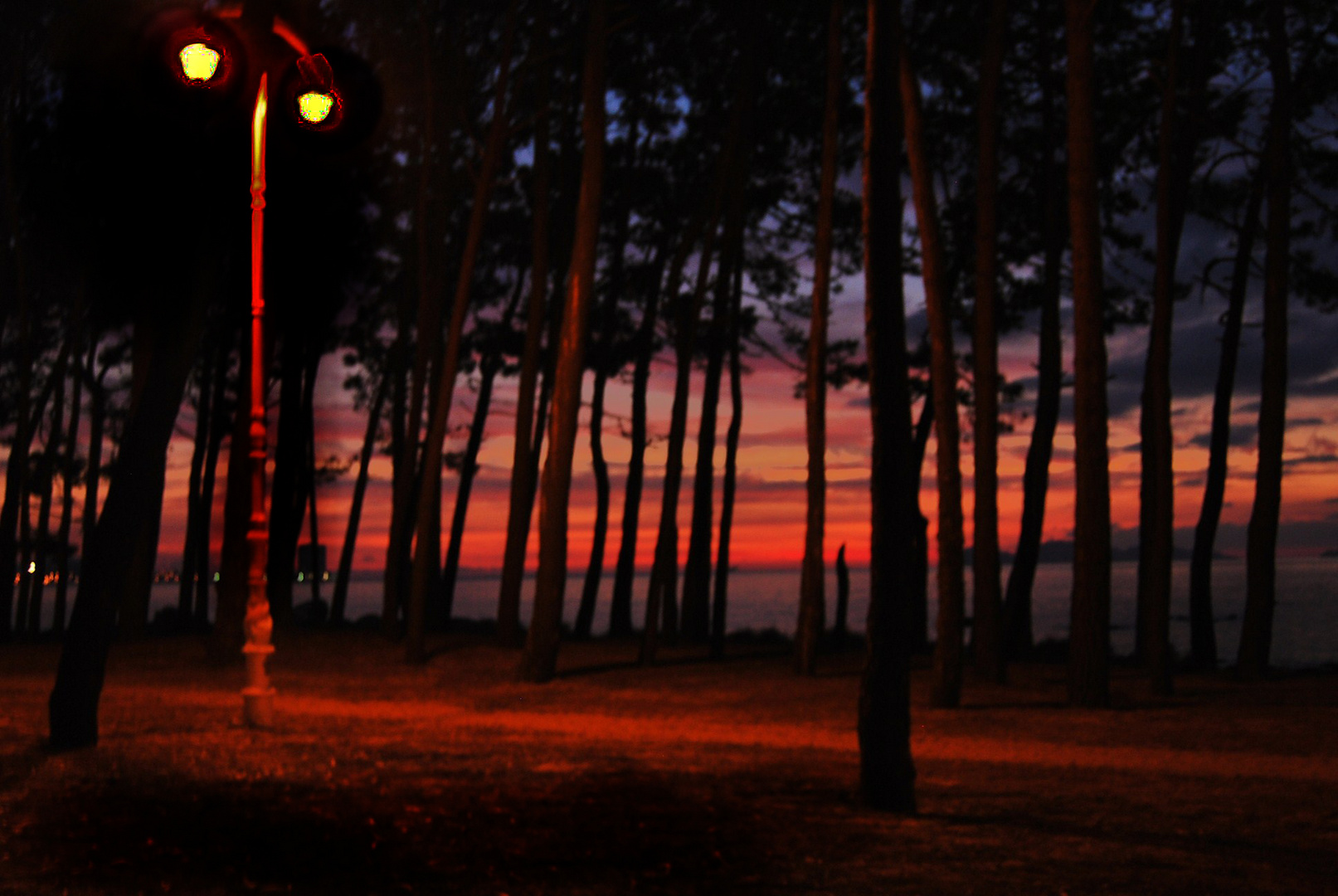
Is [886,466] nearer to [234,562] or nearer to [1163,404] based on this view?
[1163,404]

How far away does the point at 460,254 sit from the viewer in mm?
35000

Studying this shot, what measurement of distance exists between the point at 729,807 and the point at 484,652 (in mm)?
17112

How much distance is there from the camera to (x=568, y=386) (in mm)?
20344

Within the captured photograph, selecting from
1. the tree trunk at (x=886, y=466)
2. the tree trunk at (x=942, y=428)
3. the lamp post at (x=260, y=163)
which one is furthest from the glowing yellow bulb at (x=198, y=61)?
the tree trunk at (x=942, y=428)

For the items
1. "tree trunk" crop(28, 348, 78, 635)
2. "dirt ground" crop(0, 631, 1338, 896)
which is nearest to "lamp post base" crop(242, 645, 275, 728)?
"dirt ground" crop(0, 631, 1338, 896)

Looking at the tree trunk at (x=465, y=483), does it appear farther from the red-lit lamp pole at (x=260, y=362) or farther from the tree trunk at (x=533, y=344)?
the red-lit lamp pole at (x=260, y=362)

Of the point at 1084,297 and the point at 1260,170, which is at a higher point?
the point at 1260,170

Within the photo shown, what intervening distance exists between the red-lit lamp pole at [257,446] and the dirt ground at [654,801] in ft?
3.09

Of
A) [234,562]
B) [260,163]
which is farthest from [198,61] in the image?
[234,562]

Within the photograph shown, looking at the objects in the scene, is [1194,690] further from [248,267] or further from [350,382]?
[350,382]

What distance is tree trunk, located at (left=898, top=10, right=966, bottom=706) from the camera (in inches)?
681

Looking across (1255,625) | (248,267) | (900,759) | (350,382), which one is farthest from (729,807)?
(350,382)

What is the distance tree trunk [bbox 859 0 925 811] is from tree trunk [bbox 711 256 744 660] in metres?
17.0

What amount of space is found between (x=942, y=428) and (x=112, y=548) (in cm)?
1045
